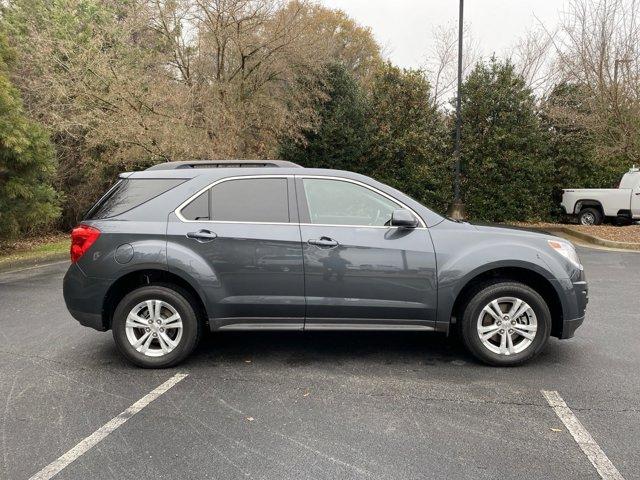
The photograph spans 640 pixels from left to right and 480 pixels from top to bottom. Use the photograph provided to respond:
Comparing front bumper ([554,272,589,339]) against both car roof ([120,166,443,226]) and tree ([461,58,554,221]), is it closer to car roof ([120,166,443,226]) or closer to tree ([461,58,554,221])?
car roof ([120,166,443,226])

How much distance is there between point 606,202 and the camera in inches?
655

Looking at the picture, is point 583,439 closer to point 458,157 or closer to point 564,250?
point 564,250

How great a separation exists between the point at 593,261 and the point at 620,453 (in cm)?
799

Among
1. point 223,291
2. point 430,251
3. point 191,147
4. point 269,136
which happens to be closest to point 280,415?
point 223,291

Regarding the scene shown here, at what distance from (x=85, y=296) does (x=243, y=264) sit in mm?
1425

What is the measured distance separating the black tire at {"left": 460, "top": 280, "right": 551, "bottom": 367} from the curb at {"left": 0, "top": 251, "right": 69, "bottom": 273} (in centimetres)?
920

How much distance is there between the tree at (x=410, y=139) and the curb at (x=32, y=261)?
1096cm

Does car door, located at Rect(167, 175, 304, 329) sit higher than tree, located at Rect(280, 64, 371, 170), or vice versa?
tree, located at Rect(280, 64, 371, 170)

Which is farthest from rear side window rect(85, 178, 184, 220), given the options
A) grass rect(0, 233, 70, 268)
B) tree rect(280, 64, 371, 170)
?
tree rect(280, 64, 371, 170)

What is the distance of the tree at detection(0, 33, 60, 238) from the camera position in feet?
34.7

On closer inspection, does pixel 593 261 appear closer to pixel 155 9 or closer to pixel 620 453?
pixel 620 453

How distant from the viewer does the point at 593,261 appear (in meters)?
10.1

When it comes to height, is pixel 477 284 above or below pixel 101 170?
below

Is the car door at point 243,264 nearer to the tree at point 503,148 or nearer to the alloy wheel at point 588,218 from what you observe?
the tree at point 503,148
